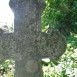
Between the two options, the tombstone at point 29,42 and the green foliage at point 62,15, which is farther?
the green foliage at point 62,15

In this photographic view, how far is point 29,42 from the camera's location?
170 inches

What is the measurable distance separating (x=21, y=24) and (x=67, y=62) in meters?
3.20

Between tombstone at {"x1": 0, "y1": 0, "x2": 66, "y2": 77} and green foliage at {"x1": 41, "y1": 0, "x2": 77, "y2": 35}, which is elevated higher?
green foliage at {"x1": 41, "y1": 0, "x2": 77, "y2": 35}

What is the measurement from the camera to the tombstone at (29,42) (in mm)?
4223

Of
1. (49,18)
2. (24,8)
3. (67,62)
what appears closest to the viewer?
(24,8)

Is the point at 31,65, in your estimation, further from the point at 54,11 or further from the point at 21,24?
the point at 54,11

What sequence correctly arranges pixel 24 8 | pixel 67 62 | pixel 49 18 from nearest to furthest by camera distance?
pixel 24 8, pixel 67 62, pixel 49 18

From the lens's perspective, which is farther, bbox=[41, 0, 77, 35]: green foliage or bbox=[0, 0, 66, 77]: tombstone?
bbox=[41, 0, 77, 35]: green foliage

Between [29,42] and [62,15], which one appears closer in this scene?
[29,42]

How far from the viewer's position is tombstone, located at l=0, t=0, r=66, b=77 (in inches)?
166

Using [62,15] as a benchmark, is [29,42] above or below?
below

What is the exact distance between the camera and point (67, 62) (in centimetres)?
716

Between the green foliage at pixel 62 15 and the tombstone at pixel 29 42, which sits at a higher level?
the green foliage at pixel 62 15

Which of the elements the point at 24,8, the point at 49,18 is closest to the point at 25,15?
the point at 24,8
